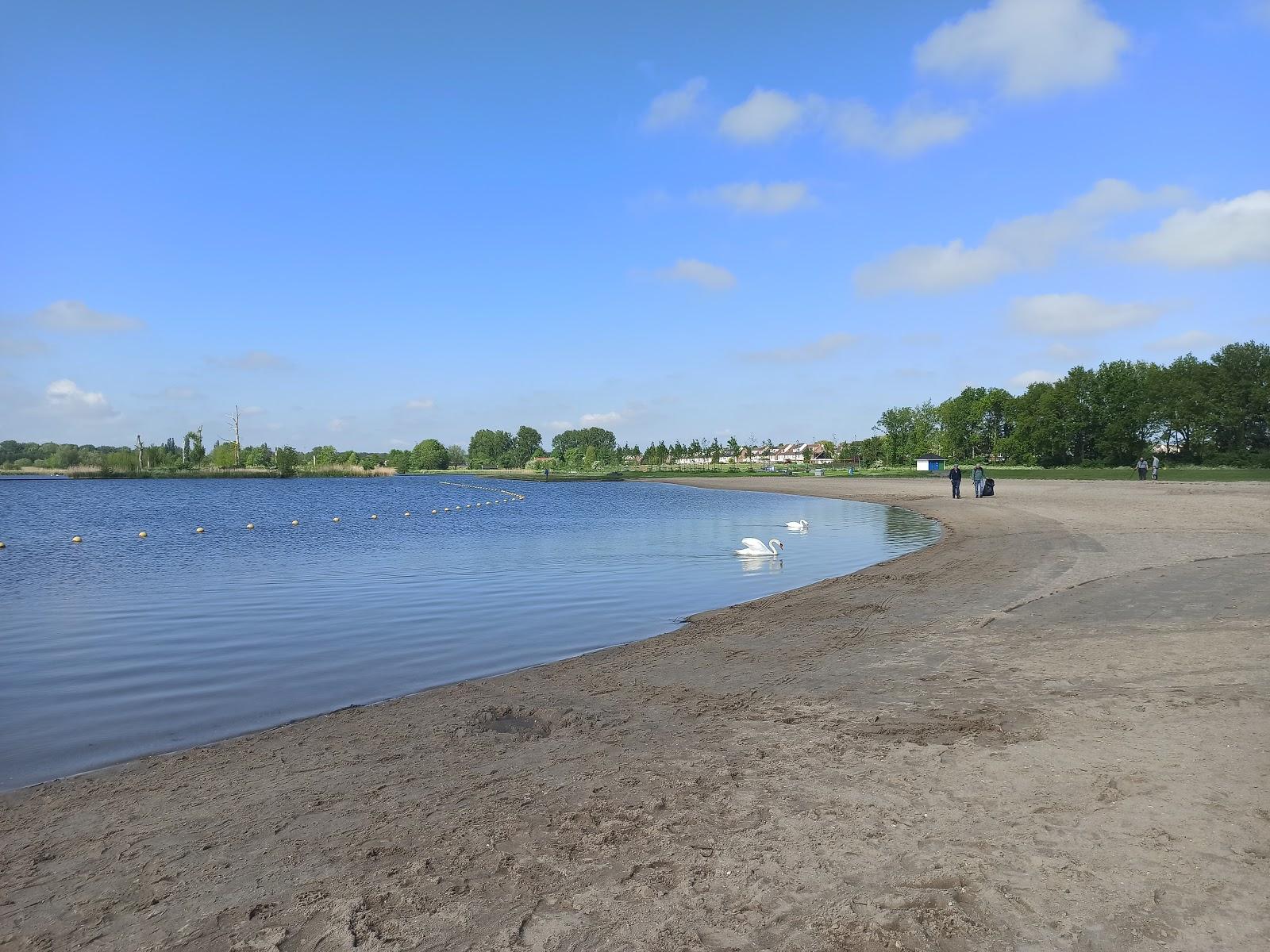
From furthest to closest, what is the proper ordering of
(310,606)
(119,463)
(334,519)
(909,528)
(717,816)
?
(119,463), (334,519), (909,528), (310,606), (717,816)

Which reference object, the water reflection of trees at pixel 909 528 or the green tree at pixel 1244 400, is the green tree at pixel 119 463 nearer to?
the water reflection of trees at pixel 909 528

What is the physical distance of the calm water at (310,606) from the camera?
31.2 feet

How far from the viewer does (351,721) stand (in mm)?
8438

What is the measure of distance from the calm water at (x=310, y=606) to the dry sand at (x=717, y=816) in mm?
1600

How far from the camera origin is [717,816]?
17.9 feet

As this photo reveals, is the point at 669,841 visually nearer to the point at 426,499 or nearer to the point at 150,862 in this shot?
the point at 150,862

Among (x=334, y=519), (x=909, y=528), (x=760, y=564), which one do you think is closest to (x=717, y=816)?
(x=760, y=564)

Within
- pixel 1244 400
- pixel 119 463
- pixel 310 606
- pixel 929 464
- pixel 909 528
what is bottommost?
pixel 909 528

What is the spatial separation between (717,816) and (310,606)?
1388 centimetres

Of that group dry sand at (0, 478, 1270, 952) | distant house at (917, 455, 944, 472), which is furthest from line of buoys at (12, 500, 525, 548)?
distant house at (917, 455, 944, 472)

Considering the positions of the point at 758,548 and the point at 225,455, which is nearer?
the point at 758,548

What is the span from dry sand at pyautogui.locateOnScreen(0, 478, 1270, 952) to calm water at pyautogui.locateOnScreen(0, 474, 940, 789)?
1.60m

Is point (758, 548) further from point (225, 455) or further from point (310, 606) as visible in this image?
point (225, 455)

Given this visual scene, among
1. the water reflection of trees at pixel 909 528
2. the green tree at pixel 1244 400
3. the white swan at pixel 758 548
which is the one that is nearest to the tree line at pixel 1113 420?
the green tree at pixel 1244 400
